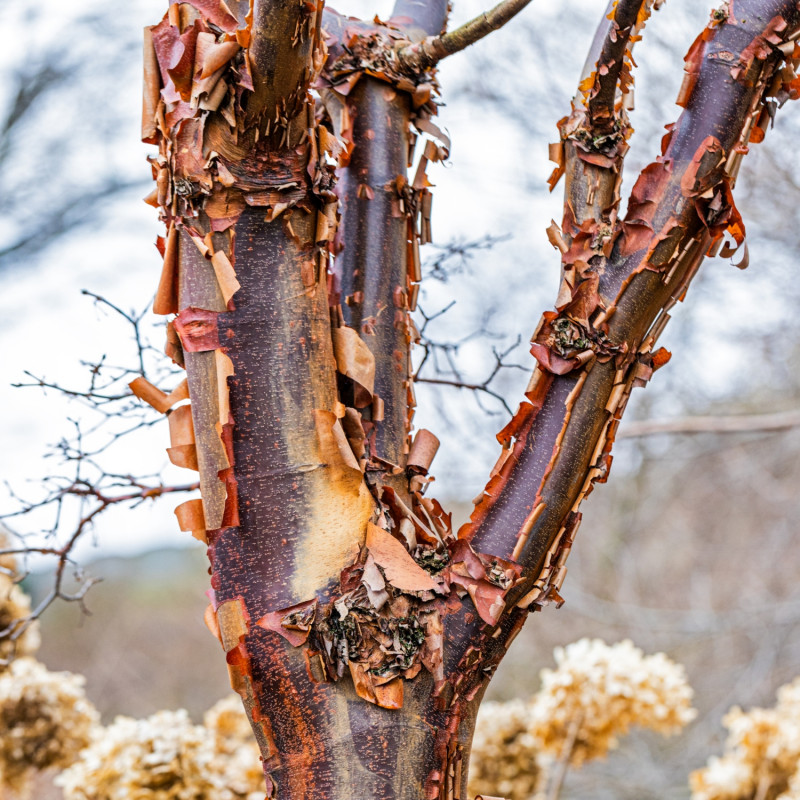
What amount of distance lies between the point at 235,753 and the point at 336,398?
33.5 inches

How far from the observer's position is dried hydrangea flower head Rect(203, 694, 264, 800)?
0.97m

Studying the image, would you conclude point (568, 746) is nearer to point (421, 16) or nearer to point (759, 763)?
point (759, 763)

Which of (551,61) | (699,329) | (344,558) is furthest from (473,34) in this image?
(699,329)

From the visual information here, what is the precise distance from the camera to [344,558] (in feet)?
1.66

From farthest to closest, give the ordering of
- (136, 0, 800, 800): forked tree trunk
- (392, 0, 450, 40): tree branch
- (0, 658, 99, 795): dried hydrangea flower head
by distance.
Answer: (0, 658, 99, 795): dried hydrangea flower head < (392, 0, 450, 40): tree branch < (136, 0, 800, 800): forked tree trunk

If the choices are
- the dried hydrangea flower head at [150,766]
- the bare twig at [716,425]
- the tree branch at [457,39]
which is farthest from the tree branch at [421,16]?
the bare twig at [716,425]

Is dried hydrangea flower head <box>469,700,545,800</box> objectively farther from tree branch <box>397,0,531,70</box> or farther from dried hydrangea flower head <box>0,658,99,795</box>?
tree branch <box>397,0,531,70</box>

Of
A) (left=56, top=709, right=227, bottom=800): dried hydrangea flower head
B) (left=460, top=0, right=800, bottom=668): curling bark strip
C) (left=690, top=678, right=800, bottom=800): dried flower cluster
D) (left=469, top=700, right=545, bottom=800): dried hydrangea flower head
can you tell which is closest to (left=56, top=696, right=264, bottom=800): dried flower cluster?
(left=56, top=709, right=227, bottom=800): dried hydrangea flower head

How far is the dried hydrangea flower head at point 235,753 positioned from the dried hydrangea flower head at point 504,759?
1.29 feet

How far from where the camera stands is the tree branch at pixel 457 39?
0.63m

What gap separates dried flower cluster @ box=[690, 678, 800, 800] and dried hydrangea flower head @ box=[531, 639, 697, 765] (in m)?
0.16

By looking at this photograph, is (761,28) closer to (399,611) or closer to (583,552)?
(399,611)

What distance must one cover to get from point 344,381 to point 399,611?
18 cm

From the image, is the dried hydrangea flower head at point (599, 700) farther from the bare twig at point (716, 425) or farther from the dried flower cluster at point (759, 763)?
the bare twig at point (716, 425)
